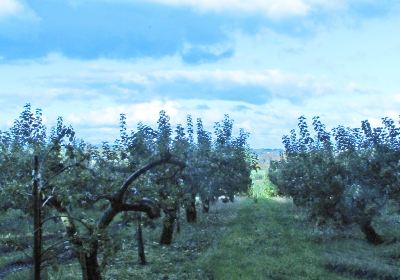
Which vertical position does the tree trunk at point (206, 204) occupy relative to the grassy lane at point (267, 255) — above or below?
above

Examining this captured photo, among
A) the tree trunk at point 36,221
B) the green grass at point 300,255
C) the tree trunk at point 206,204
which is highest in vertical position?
the tree trunk at point 206,204

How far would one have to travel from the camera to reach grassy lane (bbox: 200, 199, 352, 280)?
26344 mm

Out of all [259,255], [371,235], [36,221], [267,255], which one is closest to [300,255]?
[267,255]

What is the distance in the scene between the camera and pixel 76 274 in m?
26.7

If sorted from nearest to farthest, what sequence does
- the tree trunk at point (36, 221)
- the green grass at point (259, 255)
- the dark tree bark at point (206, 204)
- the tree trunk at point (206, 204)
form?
1. the tree trunk at point (36, 221)
2. the green grass at point (259, 255)
3. the dark tree bark at point (206, 204)
4. the tree trunk at point (206, 204)

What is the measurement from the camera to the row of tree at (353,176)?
112 ft

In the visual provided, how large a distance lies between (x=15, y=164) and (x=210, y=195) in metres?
27.8

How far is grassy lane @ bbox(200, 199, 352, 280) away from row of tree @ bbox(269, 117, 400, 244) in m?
3.19

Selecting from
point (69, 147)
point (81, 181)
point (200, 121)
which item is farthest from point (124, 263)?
point (200, 121)

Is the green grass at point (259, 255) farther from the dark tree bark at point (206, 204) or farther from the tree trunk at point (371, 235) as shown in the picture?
the dark tree bark at point (206, 204)

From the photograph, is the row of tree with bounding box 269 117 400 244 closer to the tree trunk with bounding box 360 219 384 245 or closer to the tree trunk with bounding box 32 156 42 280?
the tree trunk with bounding box 360 219 384 245

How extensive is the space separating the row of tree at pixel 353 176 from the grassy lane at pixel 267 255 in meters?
3.19

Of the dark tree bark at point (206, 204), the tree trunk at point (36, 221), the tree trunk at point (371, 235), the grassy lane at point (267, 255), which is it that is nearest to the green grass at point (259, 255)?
the grassy lane at point (267, 255)

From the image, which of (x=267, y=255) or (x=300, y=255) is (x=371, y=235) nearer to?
(x=300, y=255)
